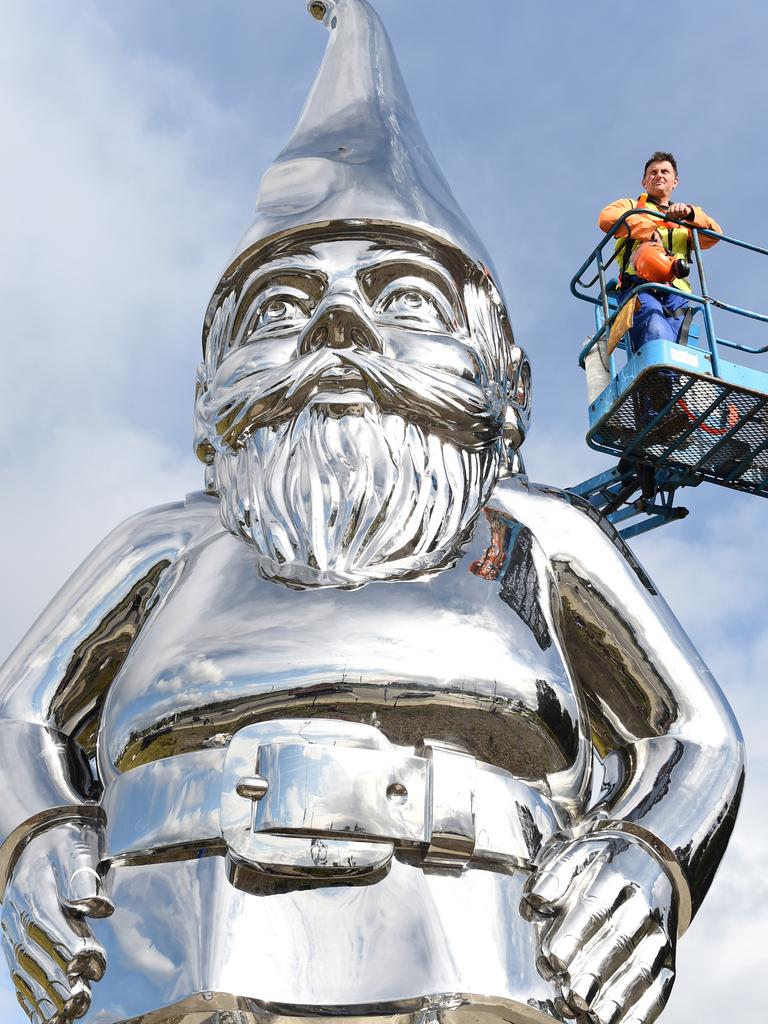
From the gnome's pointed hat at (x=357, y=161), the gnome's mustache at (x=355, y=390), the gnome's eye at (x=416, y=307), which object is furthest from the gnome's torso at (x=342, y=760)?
the gnome's pointed hat at (x=357, y=161)

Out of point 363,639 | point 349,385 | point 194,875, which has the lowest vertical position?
point 194,875

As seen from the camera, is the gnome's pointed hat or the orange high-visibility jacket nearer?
the gnome's pointed hat

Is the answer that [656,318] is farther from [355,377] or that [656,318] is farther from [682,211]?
[355,377]

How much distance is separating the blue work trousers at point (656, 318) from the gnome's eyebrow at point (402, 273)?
5.63m

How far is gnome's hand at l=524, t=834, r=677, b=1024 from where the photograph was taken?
212 cm

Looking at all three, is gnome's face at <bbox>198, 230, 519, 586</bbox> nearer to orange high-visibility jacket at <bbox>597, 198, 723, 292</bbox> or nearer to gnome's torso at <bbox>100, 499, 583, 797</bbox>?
gnome's torso at <bbox>100, 499, 583, 797</bbox>

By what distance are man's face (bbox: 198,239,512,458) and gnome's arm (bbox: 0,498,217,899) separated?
349 millimetres

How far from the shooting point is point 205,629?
252 centimetres

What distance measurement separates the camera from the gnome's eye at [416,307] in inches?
110

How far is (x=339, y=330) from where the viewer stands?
2668mm

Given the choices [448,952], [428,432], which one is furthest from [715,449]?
[448,952]

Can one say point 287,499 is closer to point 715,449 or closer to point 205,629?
point 205,629

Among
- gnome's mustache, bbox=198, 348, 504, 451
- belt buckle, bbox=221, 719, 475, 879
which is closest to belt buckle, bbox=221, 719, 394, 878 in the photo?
belt buckle, bbox=221, 719, 475, 879

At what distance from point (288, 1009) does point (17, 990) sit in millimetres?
593
